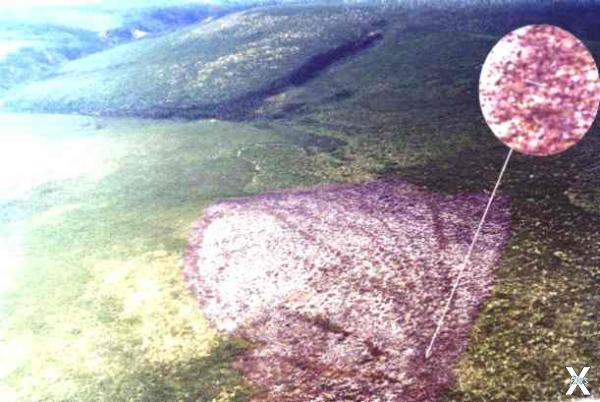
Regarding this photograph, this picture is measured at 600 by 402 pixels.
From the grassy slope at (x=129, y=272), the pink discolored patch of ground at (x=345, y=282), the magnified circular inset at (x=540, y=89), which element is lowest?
the grassy slope at (x=129, y=272)

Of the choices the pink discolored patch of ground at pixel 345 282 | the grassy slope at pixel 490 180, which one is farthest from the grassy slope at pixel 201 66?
the pink discolored patch of ground at pixel 345 282

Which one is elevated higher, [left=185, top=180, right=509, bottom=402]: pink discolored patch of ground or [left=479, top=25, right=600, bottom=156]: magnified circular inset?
[left=479, top=25, right=600, bottom=156]: magnified circular inset

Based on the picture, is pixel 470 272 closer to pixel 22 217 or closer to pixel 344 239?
pixel 344 239

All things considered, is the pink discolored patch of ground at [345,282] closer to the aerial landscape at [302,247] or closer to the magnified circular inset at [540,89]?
the aerial landscape at [302,247]

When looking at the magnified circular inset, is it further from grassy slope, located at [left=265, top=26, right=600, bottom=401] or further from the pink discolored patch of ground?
the pink discolored patch of ground

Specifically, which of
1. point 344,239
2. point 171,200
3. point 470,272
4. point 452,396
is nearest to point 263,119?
point 171,200

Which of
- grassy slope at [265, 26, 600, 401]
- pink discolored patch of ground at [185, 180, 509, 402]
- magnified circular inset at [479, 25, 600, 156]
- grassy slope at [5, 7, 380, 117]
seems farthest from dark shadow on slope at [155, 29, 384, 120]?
magnified circular inset at [479, 25, 600, 156]

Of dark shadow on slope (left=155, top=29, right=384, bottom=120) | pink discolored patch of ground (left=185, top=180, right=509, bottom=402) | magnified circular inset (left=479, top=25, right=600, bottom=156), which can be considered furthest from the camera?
dark shadow on slope (left=155, top=29, right=384, bottom=120)
